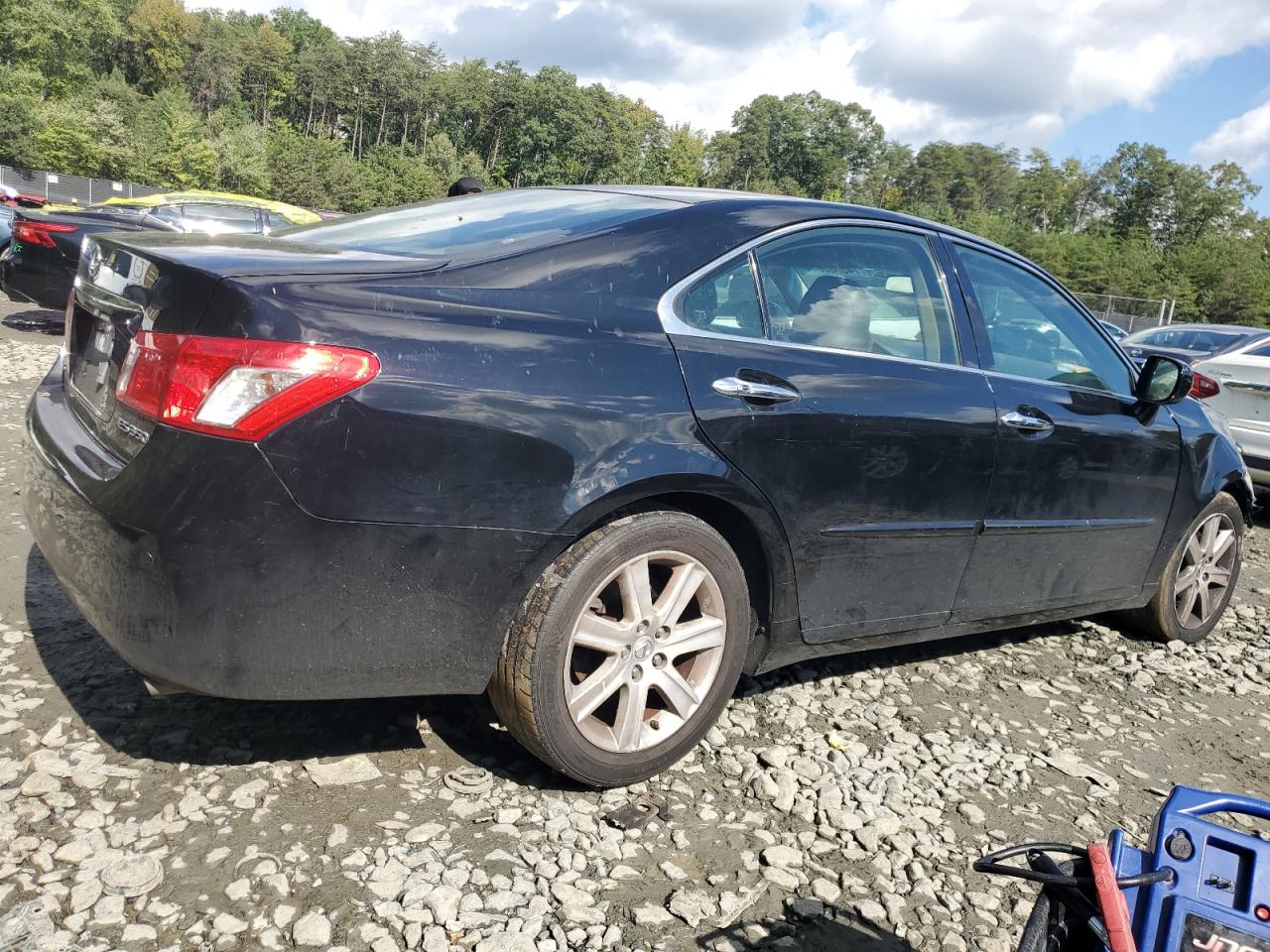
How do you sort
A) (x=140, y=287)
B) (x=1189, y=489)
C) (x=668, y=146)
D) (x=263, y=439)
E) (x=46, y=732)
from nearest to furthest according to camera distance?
(x=263, y=439) < (x=140, y=287) < (x=46, y=732) < (x=1189, y=489) < (x=668, y=146)

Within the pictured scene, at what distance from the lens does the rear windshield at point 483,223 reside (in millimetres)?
2568

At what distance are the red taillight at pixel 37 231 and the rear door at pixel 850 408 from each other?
8.77 meters

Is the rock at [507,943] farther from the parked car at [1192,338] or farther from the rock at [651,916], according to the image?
the parked car at [1192,338]

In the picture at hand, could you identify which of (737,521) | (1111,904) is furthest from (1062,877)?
(737,521)

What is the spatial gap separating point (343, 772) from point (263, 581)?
74 centimetres

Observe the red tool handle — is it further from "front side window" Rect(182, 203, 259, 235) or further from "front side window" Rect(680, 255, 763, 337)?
"front side window" Rect(182, 203, 259, 235)

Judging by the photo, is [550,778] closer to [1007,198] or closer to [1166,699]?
[1166,699]

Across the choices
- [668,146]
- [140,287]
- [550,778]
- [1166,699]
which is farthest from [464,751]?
[668,146]

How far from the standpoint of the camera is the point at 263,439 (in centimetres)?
202

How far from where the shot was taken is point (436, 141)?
11431 centimetres

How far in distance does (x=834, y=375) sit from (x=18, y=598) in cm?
282

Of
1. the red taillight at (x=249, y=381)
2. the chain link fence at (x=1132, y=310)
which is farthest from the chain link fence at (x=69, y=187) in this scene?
the red taillight at (x=249, y=381)

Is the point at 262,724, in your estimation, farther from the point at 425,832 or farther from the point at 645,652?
the point at 645,652

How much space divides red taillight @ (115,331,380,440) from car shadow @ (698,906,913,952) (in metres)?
1.39
